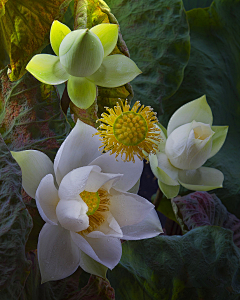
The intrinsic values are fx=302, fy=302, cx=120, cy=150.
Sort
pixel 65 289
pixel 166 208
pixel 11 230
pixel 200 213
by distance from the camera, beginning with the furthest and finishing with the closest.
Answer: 1. pixel 166 208
2. pixel 200 213
3. pixel 65 289
4. pixel 11 230

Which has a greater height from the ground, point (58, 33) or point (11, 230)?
point (58, 33)

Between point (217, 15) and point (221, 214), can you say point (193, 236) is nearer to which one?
point (221, 214)

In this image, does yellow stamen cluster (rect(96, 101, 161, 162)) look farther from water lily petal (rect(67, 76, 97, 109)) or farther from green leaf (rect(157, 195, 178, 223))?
green leaf (rect(157, 195, 178, 223))

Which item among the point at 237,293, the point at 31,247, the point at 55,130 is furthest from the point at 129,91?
the point at 237,293

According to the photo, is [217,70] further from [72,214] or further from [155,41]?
[72,214]

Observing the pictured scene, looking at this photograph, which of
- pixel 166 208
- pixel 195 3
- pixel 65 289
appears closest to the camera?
pixel 65 289

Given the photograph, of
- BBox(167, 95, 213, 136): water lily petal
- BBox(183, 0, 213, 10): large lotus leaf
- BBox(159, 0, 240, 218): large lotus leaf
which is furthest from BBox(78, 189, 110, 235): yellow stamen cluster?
BBox(183, 0, 213, 10): large lotus leaf

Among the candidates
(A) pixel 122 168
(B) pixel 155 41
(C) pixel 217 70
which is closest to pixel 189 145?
(A) pixel 122 168
